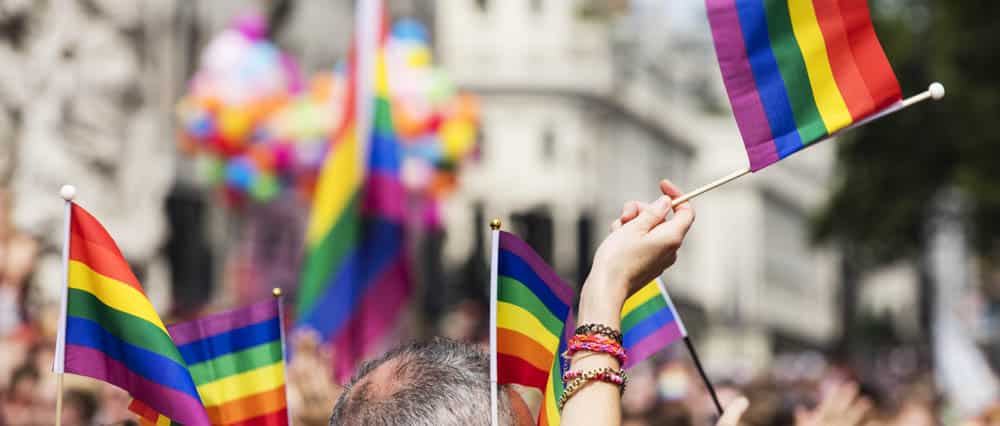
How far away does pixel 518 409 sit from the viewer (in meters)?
3.39

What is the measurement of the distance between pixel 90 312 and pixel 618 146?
75.0 meters

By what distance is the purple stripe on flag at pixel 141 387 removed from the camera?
12.6 ft

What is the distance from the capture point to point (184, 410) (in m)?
3.84

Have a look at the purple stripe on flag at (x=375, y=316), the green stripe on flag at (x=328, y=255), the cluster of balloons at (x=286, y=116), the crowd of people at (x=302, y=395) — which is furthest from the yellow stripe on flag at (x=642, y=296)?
the cluster of balloons at (x=286, y=116)

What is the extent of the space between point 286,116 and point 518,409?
14.2 metres

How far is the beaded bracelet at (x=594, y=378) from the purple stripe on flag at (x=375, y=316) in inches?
291

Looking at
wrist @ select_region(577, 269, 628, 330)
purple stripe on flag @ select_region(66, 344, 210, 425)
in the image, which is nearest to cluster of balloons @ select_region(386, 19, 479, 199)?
purple stripe on flag @ select_region(66, 344, 210, 425)

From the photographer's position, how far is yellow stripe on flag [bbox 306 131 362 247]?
11812 mm

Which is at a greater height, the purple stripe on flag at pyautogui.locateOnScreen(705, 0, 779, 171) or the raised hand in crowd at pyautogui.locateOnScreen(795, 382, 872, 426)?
the purple stripe on flag at pyautogui.locateOnScreen(705, 0, 779, 171)

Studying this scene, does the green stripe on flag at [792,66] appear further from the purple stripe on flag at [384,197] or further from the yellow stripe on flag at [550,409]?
the purple stripe on flag at [384,197]

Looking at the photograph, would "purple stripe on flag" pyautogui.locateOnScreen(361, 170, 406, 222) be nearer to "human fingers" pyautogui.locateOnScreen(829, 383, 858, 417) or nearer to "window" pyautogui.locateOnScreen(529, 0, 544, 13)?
"human fingers" pyautogui.locateOnScreen(829, 383, 858, 417)

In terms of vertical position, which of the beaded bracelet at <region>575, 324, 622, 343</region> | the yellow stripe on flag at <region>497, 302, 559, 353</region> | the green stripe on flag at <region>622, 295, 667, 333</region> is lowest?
the beaded bracelet at <region>575, 324, 622, 343</region>

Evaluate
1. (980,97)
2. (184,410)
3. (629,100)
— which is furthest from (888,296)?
(184,410)

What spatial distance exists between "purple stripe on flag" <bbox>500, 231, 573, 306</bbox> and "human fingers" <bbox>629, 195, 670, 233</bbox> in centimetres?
28
